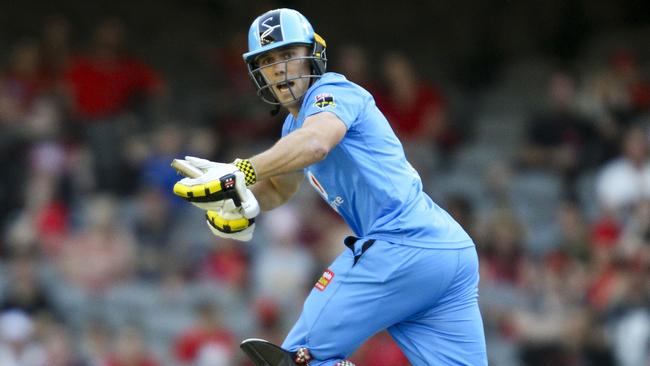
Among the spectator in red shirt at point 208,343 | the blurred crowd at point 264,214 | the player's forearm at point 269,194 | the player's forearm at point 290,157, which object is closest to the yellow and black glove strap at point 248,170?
the player's forearm at point 290,157

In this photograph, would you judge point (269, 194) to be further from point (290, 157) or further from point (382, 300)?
point (290, 157)

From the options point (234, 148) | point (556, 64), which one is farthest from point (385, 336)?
point (556, 64)

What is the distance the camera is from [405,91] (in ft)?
40.3

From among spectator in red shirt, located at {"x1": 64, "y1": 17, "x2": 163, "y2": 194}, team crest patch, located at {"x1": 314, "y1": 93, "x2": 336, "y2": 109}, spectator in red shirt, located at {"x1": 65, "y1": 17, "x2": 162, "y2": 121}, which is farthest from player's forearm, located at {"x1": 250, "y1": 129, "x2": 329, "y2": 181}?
spectator in red shirt, located at {"x1": 65, "y1": 17, "x2": 162, "y2": 121}

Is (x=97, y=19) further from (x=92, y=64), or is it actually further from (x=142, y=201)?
(x=142, y=201)

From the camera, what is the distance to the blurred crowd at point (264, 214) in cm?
1068

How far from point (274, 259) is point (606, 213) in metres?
3.14

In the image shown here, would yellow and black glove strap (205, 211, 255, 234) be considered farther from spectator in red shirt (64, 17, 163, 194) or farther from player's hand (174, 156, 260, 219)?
spectator in red shirt (64, 17, 163, 194)

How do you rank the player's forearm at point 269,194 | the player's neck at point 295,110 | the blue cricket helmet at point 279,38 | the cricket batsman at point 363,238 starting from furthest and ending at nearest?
the player's forearm at point 269,194 → the player's neck at point 295,110 → the blue cricket helmet at point 279,38 → the cricket batsman at point 363,238

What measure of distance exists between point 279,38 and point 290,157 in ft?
2.56

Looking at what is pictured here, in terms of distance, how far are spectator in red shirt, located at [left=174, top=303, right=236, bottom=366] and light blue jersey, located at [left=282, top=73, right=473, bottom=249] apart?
540 centimetres

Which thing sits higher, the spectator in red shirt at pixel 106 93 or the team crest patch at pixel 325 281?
the spectator in red shirt at pixel 106 93

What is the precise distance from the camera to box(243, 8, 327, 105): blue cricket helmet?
5711mm

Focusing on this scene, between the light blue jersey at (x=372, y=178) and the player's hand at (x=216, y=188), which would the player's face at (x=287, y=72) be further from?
the player's hand at (x=216, y=188)
